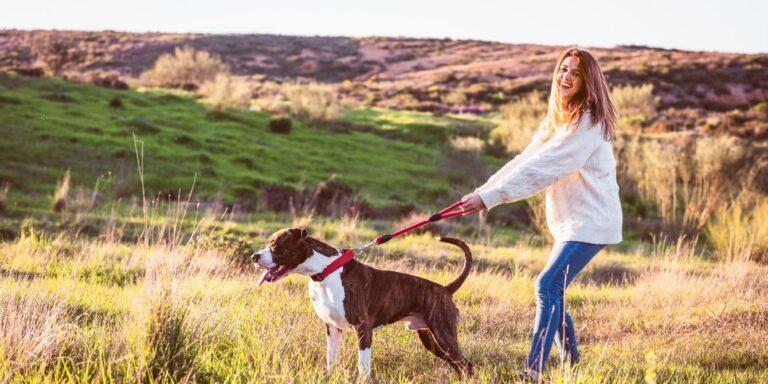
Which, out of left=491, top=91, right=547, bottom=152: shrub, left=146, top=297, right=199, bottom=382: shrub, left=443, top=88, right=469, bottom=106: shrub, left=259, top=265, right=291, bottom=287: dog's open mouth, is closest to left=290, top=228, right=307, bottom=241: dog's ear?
left=259, top=265, right=291, bottom=287: dog's open mouth

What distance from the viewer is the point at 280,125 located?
28672 mm

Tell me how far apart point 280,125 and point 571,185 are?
81.2 feet

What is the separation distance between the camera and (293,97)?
3534 centimetres

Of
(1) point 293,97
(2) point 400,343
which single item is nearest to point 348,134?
(1) point 293,97

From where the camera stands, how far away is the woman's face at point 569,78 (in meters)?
4.66

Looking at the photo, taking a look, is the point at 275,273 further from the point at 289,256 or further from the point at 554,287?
the point at 554,287

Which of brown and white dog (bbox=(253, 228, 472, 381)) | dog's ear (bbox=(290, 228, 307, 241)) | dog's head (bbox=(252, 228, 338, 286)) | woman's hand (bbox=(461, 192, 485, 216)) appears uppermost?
woman's hand (bbox=(461, 192, 485, 216))

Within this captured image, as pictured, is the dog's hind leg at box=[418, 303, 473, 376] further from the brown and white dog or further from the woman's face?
the woman's face

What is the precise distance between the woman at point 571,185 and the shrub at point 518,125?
74.5ft

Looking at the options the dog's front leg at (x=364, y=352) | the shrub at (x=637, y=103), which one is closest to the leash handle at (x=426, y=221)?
the dog's front leg at (x=364, y=352)

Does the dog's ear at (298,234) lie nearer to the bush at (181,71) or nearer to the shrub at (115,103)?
the shrub at (115,103)

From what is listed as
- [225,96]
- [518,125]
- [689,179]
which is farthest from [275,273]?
[518,125]

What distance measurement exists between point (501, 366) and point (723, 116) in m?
39.2

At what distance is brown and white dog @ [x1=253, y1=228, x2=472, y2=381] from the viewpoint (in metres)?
4.19
